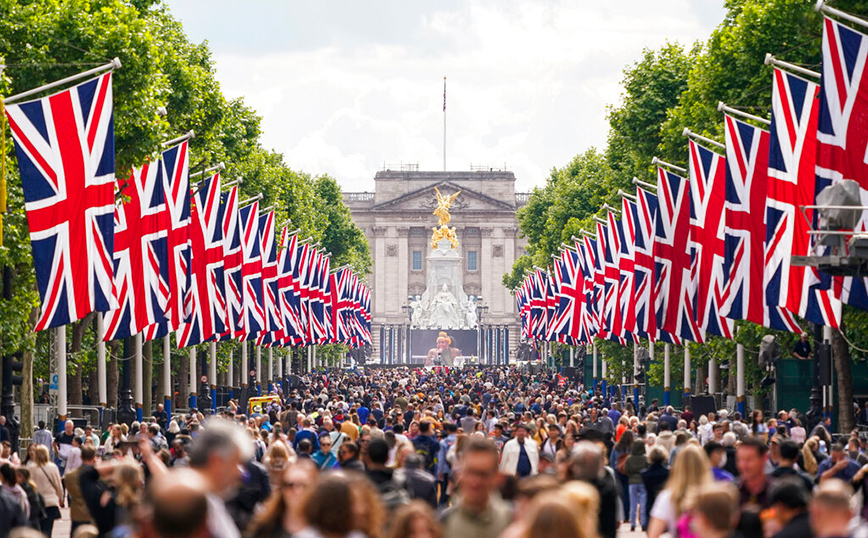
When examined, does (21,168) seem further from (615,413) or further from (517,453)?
(615,413)

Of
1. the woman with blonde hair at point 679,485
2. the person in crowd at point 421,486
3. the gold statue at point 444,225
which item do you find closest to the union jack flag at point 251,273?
the person in crowd at point 421,486

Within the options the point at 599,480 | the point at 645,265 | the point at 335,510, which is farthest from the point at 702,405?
the point at 335,510

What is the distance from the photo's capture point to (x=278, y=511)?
10477mm

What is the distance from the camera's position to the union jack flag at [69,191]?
72.2 ft

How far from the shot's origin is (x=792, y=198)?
23.1 metres

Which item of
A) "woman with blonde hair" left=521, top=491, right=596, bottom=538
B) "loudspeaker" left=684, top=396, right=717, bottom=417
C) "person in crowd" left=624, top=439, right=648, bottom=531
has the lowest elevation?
"person in crowd" left=624, top=439, right=648, bottom=531

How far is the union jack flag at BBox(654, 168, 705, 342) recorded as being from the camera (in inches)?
1293

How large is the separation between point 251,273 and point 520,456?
71.3 feet

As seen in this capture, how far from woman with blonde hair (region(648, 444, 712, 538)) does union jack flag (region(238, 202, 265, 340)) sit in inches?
1096

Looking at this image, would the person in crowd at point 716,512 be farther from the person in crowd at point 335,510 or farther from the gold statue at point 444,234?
the gold statue at point 444,234

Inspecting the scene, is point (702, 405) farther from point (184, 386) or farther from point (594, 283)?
point (184, 386)

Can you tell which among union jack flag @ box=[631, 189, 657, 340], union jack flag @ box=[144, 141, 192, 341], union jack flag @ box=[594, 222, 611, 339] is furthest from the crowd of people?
union jack flag @ box=[594, 222, 611, 339]

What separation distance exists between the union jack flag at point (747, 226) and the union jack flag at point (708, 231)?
200 centimetres

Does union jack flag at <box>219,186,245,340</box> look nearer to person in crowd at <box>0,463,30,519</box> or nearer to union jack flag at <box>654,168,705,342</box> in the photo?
union jack flag at <box>654,168,705,342</box>
